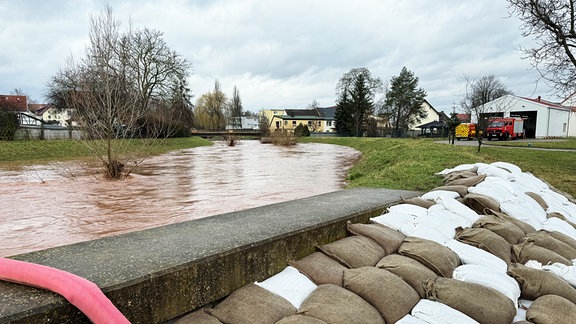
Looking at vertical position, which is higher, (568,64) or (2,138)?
(568,64)

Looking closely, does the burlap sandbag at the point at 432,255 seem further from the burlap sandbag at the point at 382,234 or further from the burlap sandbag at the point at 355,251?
the burlap sandbag at the point at 355,251

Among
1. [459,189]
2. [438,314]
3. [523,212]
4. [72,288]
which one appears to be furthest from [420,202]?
[72,288]

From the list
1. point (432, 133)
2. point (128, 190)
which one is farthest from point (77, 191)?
point (432, 133)

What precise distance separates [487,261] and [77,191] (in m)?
7.80

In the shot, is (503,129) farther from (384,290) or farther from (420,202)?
(384,290)

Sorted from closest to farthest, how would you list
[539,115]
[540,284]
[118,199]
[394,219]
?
[540,284]
[394,219]
[118,199]
[539,115]

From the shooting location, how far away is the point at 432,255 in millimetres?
2117

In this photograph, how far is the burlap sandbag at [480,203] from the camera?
318 centimetres

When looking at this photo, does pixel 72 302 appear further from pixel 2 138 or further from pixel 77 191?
pixel 2 138

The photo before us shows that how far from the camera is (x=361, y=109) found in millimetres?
42594

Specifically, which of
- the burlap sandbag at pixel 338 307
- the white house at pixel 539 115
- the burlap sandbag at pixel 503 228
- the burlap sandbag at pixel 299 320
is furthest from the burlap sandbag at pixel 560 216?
the white house at pixel 539 115

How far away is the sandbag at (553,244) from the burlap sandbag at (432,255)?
957 millimetres

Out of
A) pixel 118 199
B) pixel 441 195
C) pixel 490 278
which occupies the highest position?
pixel 441 195

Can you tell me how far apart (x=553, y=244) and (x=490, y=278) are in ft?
3.89
